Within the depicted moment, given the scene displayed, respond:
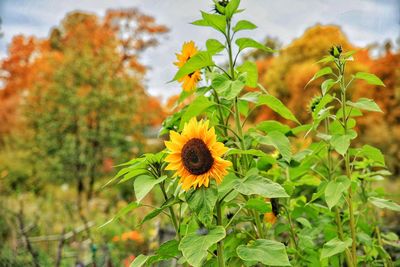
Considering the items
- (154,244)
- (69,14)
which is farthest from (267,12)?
(69,14)

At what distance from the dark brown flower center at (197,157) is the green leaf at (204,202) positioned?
0.16ft

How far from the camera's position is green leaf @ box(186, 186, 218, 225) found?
1.29 metres

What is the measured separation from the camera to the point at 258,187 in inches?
52.7

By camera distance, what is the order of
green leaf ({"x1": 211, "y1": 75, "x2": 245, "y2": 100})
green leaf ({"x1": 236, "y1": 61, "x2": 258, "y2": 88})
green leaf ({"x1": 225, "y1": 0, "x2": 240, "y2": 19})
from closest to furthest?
green leaf ({"x1": 211, "y1": 75, "x2": 245, "y2": 100}) → green leaf ({"x1": 225, "y1": 0, "x2": 240, "y2": 19}) → green leaf ({"x1": 236, "y1": 61, "x2": 258, "y2": 88})

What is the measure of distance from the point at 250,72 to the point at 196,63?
215mm

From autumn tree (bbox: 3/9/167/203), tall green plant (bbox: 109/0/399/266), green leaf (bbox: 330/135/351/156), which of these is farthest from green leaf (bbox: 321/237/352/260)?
autumn tree (bbox: 3/9/167/203)

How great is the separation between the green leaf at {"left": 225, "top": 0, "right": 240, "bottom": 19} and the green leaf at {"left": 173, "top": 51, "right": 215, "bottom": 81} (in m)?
0.13

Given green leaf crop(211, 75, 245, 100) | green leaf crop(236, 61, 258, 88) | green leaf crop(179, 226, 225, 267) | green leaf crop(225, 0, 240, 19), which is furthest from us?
green leaf crop(236, 61, 258, 88)

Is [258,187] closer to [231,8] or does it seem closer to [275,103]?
[275,103]

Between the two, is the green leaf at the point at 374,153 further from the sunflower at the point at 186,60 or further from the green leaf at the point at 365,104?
the sunflower at the point at 186,60

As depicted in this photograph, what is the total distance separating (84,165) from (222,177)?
9.51 metres

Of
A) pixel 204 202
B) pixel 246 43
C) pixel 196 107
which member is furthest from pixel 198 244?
pixel 246 43

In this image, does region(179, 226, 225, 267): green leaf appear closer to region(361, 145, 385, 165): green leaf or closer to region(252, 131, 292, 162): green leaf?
region(252, 131, 292, 162): green leaf

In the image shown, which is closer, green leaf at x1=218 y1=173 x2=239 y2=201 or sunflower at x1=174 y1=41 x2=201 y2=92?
green leaf at x1=218 y1=173 x2=239 y2=201
